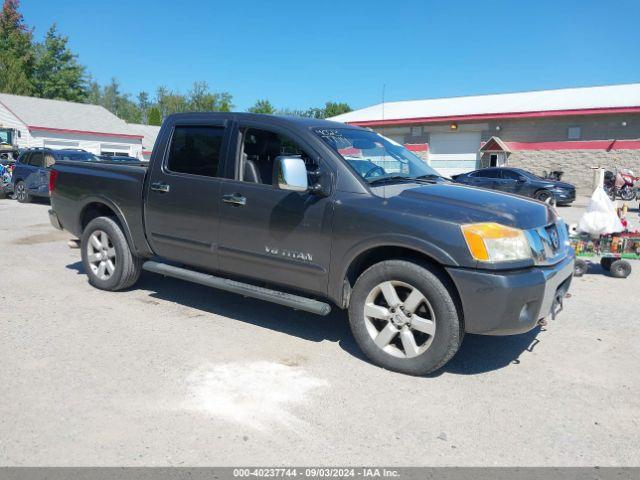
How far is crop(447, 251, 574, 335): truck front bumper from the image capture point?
11.6 ft

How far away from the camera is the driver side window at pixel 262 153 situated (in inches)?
186

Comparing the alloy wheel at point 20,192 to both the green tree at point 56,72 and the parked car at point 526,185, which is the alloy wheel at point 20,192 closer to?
the parked car at point 526,185

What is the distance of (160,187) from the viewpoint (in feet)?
17.1

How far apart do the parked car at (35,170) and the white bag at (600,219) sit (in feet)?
44.4

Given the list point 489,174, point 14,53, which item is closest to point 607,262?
point 489,174

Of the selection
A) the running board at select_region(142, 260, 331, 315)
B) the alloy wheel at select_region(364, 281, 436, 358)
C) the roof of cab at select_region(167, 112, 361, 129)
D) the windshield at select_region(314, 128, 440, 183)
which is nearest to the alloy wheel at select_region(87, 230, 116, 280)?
the running board at select_region(142, 260, 331, 315)

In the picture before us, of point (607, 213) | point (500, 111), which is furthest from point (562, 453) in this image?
point (500, 111)

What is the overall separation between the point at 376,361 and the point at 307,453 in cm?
126

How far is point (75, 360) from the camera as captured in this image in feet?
13.3

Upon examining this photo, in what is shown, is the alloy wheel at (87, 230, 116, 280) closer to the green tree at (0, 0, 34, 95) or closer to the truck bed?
the truck bed

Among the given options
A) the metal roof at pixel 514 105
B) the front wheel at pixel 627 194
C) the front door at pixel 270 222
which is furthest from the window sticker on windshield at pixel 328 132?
the front wheel at pixel 627 194

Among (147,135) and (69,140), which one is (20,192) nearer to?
(69,140)

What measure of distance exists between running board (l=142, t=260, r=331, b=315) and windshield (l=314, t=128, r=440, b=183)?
111cm

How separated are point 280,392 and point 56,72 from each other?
64.6m
